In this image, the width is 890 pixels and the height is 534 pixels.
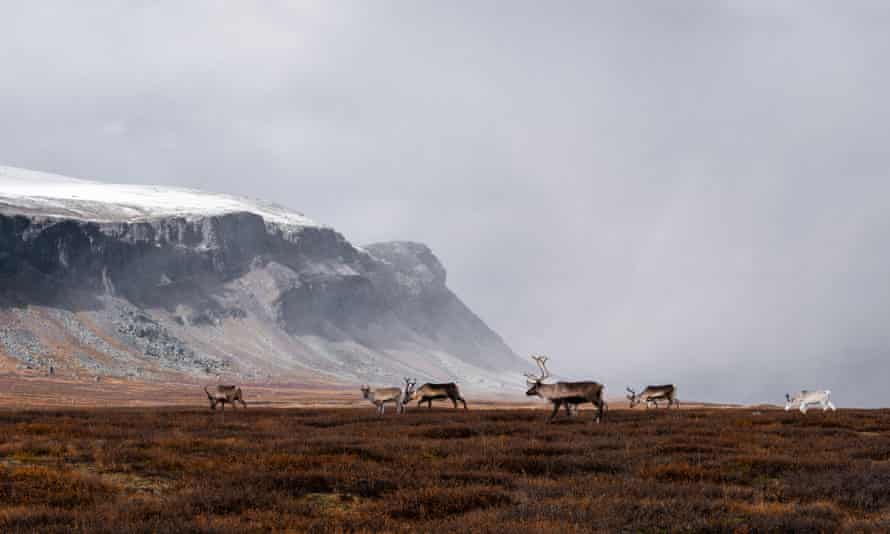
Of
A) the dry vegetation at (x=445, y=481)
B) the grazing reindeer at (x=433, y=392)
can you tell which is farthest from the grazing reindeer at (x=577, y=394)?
the grazing reindeer at (x=433, y=392)

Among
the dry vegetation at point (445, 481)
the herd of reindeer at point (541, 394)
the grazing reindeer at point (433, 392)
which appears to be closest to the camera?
the dry vegetation at point (445, 481)

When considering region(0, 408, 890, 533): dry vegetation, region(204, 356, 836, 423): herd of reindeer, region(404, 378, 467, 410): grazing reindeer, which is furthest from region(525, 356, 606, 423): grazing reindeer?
region(404, 378, 467, 410): grazing reindeer

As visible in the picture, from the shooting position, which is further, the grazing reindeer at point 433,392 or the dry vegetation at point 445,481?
the grazing reindeer at point 433,392

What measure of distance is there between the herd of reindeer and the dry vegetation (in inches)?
167

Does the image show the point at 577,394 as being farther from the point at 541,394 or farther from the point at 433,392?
the point at 433,392

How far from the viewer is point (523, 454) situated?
62.8ft

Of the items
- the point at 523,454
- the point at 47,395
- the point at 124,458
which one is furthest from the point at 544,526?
the point at 47,395

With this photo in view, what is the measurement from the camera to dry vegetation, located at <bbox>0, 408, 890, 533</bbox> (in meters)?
11.4

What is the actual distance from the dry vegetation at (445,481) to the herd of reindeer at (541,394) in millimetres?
4252

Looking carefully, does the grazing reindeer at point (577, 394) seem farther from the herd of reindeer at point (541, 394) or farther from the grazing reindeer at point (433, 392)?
the grazing reindeer at point (433, 392)

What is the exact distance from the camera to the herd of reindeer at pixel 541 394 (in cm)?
A: 2947

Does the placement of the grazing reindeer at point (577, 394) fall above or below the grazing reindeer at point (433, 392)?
above

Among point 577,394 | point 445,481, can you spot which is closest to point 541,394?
point 577,394

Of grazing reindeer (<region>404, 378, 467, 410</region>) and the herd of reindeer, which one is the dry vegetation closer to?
the herd of reindeer
